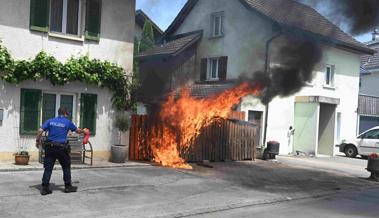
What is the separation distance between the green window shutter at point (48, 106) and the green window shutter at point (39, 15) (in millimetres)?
1819

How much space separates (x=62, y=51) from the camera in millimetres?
13945

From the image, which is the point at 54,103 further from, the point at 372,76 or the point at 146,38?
the point at 372,76

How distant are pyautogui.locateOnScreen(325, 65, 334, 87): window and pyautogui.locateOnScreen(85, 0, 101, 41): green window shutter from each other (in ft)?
45.3

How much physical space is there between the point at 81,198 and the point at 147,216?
1722 mm

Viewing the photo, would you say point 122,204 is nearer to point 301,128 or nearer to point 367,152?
point 301,128

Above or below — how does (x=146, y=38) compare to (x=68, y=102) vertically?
above

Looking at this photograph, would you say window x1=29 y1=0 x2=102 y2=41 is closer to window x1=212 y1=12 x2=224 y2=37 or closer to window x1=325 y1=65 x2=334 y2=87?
window x1=212 y1=12 x2=224 y2=37

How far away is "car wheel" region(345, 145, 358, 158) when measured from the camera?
958 inches

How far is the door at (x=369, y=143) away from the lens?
23.6 meters

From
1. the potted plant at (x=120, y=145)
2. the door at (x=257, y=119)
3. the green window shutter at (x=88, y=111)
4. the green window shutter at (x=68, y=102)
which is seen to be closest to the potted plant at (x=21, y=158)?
the green window shutter at (x=68, y=102)

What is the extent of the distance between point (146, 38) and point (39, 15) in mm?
12053

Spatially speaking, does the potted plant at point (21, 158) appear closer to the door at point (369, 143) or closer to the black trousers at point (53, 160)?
the black trousers at point (53, 160)

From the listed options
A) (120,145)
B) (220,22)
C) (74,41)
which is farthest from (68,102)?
(220,22)

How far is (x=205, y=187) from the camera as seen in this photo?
11.9m
